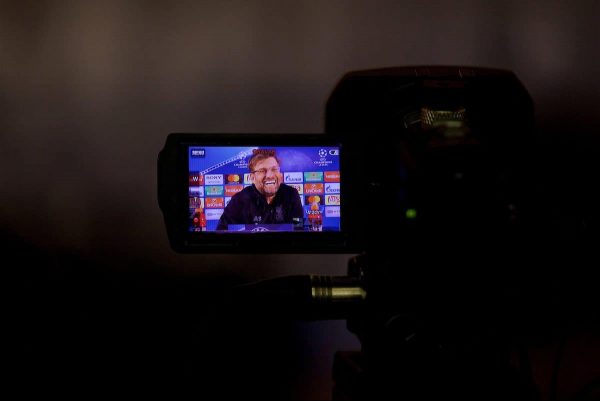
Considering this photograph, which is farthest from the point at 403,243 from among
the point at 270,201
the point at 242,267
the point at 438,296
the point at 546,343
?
the point at 546,343

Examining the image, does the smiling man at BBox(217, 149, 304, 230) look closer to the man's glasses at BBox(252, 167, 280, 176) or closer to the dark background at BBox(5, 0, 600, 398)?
the man's glasses at BBox(252, 167, 280, 176)

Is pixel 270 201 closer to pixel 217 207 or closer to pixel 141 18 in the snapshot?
pixel 217 207

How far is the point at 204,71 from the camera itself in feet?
3.66

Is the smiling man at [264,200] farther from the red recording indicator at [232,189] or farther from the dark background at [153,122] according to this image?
the dark background at [153,122]

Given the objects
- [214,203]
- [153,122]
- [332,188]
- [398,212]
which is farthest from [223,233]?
[153,122]

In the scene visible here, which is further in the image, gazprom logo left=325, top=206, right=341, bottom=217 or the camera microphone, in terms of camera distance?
gazprom logo left=325, top=206, right=341, bottom=217

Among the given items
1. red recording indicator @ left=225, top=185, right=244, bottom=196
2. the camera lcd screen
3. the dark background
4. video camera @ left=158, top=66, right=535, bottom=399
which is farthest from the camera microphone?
the dark background

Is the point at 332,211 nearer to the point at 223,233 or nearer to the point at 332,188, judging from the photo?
the point at 332,188

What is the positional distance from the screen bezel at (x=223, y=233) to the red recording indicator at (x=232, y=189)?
0.37 feet

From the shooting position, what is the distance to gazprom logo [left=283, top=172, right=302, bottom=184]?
2.72ft

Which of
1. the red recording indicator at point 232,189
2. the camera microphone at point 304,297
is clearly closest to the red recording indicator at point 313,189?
the red recording indicator at point 232,189

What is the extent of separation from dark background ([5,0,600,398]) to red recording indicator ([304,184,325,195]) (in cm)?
32

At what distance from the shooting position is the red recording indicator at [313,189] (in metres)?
0.83

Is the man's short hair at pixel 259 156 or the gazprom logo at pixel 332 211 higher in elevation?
the man's short hair at pixel 259 156
